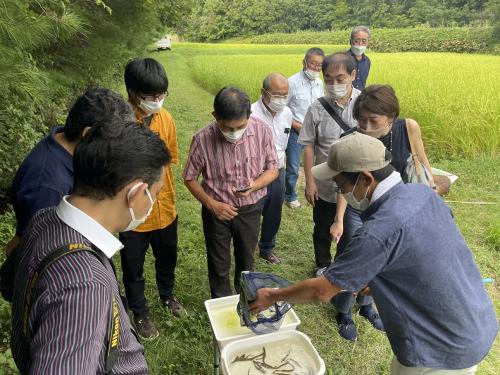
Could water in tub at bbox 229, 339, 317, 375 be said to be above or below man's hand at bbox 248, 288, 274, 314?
below

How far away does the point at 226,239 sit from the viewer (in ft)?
8.87

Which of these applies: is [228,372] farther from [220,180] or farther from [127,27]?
[127,27]

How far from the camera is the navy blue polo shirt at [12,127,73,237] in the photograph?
5.16 ft

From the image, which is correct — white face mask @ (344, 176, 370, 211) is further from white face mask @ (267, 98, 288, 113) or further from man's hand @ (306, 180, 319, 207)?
white face mask @ (267, 98, 288, 113)


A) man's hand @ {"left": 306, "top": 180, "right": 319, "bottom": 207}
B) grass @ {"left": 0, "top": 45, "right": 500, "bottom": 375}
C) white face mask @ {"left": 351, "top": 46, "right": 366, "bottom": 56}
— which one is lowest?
grass @ {"left": 0, "top": 45, "right": 500, "bottom": 375}

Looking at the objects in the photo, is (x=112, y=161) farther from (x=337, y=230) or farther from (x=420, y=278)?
(x=337, y=230)

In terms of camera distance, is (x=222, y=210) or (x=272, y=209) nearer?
(x=222, y=210)

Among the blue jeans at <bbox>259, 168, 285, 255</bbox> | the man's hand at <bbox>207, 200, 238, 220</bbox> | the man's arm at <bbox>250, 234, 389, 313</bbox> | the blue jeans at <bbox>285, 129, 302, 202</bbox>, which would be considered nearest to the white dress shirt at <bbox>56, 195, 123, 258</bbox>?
the man's arm at <bbox>250, 234, 389, 313</bbox>

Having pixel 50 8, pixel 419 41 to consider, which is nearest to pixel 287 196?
pixel 50 8

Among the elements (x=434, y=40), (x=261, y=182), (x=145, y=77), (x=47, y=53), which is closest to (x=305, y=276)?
(x=261, y=182)

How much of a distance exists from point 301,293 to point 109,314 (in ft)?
2.77

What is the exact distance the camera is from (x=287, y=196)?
505cm

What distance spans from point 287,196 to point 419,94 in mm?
4331

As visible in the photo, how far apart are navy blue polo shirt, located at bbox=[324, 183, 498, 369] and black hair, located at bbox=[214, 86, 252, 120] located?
1.12 m
